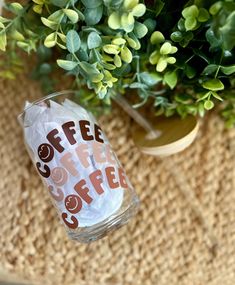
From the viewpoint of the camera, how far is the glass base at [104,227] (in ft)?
2.04

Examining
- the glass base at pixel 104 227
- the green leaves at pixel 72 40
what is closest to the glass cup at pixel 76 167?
the glass base at pixel 104 227

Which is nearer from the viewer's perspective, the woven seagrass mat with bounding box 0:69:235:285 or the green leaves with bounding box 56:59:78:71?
the green leaves with bounding box 56:59:78:71

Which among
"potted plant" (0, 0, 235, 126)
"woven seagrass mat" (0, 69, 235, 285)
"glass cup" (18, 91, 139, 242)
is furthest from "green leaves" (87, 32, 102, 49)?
"woven seagrass mat" (0, 69, 235, 285)

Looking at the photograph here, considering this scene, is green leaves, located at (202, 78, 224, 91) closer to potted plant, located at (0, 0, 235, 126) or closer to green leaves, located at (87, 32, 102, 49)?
potted plant, located at (0, 0, 235, 126)

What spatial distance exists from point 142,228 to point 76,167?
15 cm

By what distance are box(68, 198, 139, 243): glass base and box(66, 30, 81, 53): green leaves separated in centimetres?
19

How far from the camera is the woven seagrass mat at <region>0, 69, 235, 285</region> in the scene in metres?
0.69

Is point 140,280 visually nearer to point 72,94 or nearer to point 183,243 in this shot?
point 183,243

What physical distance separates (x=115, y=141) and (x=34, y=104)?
0.14 metres

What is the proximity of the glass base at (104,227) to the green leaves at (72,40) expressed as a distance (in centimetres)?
19

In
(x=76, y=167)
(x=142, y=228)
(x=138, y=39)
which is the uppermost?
(x=138, y=39)

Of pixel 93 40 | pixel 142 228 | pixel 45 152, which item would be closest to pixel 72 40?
pixel 93 40

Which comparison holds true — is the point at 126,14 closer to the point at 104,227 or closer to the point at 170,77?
the point at 170,77

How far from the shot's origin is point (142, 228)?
0.71 m
